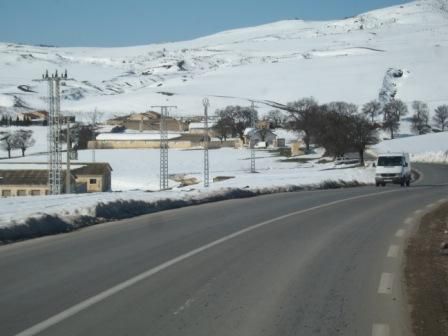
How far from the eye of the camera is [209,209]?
2061cm

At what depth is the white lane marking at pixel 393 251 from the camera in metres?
11.7

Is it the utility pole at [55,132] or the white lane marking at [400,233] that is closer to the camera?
the white lane marking at [400,233]

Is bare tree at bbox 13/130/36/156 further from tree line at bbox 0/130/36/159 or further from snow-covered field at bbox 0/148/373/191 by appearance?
snow-covered field at bbox 0/148/373/191

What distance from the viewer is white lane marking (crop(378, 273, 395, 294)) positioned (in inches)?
342

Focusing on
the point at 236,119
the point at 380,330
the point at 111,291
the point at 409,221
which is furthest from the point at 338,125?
the point at 236,119

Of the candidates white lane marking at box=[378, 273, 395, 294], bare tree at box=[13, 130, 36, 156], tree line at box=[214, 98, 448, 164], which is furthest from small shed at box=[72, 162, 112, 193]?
white lane marking at box=[378, 273, 395, 294]

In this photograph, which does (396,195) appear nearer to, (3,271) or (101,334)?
(3,271)

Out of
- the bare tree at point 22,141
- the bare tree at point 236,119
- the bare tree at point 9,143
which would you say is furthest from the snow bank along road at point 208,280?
the bare tree at point 236,119

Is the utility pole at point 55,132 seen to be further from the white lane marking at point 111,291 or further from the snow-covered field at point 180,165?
the white lane marking at point 111,291

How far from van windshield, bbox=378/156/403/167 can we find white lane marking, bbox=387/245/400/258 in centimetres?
3057

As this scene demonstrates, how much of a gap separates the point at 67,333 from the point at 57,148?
4358 cm

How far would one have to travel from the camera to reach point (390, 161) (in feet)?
140

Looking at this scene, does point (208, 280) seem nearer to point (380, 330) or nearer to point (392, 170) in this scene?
point (380, 330)

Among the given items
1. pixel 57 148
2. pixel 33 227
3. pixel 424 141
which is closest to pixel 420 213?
pixel 33 227
